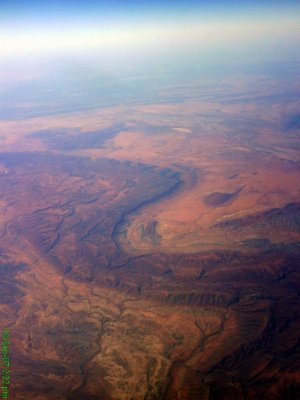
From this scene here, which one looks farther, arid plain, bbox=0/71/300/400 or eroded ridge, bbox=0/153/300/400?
arid plain, bbox=0/71/300/400

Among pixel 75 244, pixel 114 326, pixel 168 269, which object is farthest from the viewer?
pixel 75 244

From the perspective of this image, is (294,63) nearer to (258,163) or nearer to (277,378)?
(258,163)

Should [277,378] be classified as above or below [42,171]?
below

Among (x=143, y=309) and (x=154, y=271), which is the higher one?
(x=154, y=271)

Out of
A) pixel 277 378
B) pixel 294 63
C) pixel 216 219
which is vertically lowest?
pixel 277 378

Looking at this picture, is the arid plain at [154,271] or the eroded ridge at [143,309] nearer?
the eroded ridge at [143,309]

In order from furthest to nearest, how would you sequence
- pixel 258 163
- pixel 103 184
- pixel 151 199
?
1. pixel 258 163
2. pixel 103 184
3. pixel 151 199

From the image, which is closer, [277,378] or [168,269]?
[277,378]

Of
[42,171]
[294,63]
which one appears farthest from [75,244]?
[294,63]
